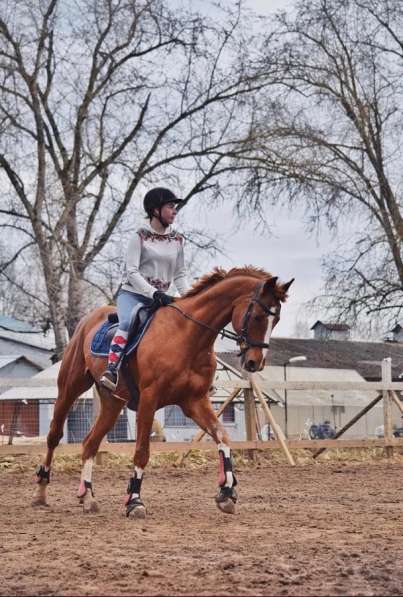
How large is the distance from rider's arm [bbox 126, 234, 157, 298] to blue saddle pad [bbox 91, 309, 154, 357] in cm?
19

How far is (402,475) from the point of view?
1315cm

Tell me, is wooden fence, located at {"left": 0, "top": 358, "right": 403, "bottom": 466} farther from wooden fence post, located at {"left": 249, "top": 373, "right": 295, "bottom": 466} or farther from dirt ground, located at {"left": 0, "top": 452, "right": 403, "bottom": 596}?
dirt ground, located at {"left": 0, "top": 452, "right": 403, "bottom": 596}

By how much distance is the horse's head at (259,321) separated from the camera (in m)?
8.09

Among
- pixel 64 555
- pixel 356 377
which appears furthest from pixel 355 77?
pixel 356 377

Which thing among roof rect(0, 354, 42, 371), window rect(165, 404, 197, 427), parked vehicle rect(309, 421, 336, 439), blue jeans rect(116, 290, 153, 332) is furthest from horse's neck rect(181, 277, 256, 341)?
roof rect(0, 354, 42, 371)

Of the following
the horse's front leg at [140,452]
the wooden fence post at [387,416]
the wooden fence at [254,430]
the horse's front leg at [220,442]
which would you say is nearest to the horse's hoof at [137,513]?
the horse's front leg at [140,452]

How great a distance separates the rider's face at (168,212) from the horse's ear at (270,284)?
125 centimetres

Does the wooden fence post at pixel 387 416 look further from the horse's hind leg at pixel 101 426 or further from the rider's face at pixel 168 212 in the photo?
the rider's face at pixel 168 212

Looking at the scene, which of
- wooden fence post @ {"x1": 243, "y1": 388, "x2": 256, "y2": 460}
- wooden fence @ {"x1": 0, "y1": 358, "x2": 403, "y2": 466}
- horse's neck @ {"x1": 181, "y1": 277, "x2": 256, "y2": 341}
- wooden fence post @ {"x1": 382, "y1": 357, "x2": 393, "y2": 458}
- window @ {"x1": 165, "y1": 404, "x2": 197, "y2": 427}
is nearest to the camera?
horse's neck @ {"x1": 181, "y1": 277, "x2": 256, "y2": 341}

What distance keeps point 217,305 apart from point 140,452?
1.42 meters

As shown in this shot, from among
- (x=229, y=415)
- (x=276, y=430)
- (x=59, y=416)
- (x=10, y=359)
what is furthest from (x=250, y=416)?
(x=10, y=359)

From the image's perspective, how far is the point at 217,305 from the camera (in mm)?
8539

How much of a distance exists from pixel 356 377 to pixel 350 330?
2218 cm

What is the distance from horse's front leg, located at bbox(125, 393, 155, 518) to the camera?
8.17 meters
